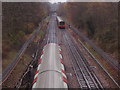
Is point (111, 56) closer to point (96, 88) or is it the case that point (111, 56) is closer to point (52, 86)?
point (96, 88)

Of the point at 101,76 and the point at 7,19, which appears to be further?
the point at 7,19

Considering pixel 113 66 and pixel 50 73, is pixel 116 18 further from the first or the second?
pixel 50 73

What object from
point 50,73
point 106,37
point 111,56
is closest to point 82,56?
point 111,56

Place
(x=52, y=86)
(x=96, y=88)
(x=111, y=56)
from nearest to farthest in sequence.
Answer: (x=52, y=86), (x=96, y=88), (x=111, y=56)

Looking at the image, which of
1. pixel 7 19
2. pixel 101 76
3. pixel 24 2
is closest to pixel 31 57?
pixel 7 19

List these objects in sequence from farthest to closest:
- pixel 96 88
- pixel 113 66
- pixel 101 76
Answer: pixel 113 66 → pixel 101 76 → pixel 96 88

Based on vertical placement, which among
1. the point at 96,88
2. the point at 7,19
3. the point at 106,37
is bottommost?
the point at 96,88

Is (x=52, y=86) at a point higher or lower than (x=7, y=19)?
lower

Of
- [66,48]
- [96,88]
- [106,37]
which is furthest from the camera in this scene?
[66,48]

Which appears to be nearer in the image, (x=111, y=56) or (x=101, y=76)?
(x=101, y=76)
